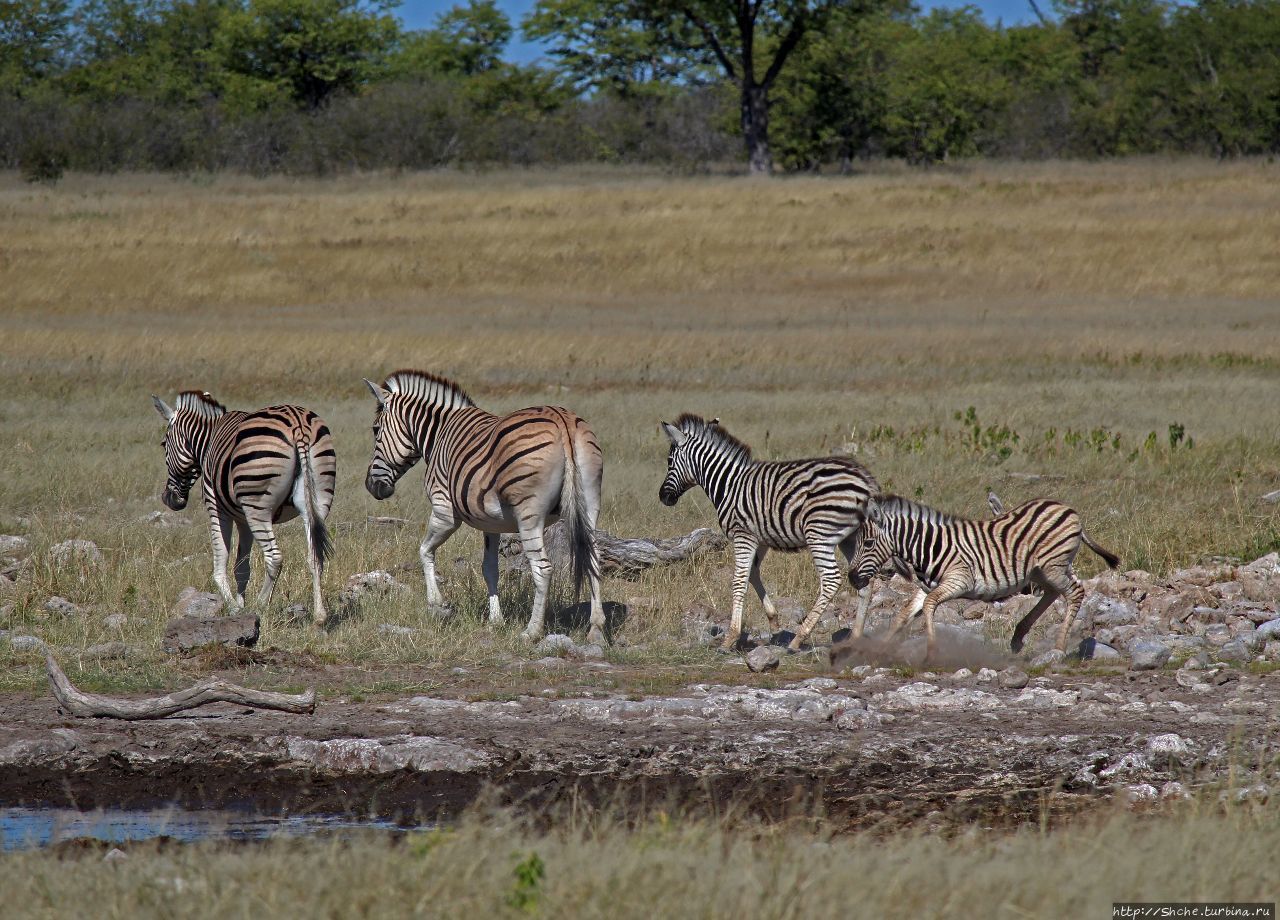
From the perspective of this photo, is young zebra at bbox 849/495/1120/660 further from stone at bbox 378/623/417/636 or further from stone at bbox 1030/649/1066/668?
stone at bbox 378/623/417/636

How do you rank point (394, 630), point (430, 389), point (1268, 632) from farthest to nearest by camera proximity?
point (430, 389) → point (394, 630) → point (1268, 632)

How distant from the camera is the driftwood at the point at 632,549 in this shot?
1233 centimetres

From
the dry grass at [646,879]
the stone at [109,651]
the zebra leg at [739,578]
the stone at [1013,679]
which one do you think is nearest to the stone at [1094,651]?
the stone at [1013,679]

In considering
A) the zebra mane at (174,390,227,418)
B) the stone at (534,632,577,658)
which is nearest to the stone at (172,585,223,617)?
→ the zebra mane at (174,390,227,418)

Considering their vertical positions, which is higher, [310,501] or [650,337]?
[650,337]

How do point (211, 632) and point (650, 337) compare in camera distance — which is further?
point (650, 337)

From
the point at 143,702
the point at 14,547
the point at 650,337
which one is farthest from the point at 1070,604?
the point at 650,337

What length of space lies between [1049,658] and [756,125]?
1903 inches

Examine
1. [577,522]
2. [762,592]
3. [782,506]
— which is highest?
[782,506]

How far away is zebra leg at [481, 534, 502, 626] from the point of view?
10.7m

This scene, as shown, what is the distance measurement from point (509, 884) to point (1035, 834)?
2.47 meters

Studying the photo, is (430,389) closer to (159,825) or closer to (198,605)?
(198,605)

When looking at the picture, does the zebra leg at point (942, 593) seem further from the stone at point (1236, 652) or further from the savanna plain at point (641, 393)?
the stone at point (1236, 652)

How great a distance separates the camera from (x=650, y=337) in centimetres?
2733
